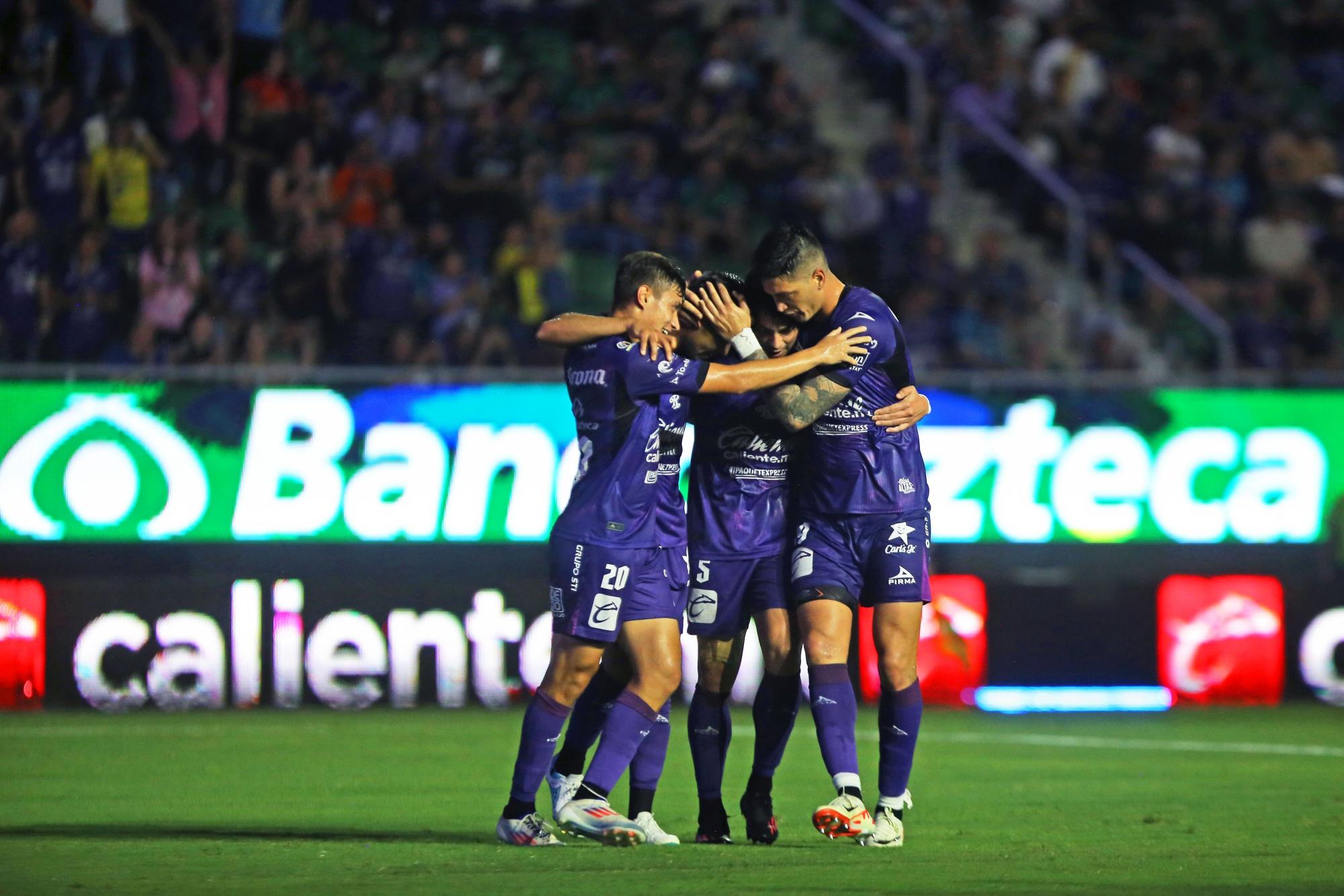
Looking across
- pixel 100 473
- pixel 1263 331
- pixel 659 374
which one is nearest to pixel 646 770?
pixel 659 374

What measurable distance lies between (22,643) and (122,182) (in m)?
4.27

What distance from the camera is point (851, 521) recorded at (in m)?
8.66

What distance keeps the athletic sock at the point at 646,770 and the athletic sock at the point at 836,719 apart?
2.07 ft

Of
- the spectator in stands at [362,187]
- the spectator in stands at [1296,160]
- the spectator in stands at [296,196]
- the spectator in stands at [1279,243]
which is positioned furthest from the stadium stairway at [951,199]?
the spectator in stands at [296,196]

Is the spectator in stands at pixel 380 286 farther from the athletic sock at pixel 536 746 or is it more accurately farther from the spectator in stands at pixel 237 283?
the athletic sock at pixel 536 746

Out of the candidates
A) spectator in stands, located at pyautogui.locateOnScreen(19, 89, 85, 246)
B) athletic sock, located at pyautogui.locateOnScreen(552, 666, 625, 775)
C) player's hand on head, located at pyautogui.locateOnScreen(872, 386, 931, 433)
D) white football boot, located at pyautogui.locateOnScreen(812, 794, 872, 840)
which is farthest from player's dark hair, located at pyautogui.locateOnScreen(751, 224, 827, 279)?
spectator in stands, located at pyautogui.locateOnScreen(19, 89, 85, 246)

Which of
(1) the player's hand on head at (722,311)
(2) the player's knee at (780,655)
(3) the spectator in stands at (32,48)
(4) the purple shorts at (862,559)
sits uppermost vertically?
(3) the spectator in stands at (32,48)

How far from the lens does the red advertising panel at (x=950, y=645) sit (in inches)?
596

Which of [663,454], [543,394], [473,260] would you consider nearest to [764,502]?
[663,454]

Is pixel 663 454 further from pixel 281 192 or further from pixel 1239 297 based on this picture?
pixel 1239 297

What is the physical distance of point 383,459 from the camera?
1470 cm

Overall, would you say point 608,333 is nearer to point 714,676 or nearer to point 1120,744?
point 714,676

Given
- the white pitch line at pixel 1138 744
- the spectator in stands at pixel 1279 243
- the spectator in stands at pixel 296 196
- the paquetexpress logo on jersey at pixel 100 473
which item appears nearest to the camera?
the white pitch line at pixel 1138 744

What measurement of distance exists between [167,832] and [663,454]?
2655 mm
